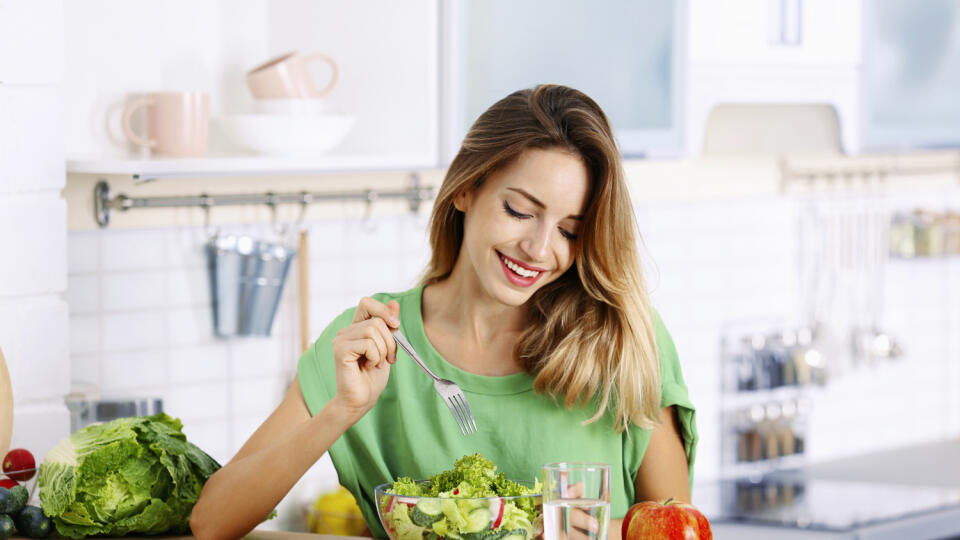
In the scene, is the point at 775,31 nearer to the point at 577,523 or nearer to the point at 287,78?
the point at 287,78

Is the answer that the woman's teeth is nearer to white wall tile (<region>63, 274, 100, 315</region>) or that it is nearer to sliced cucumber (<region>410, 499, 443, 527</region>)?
sliced cucumber (<region>410, 499, 443, 527</region>)

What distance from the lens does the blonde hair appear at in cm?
168

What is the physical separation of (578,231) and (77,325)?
1120mm

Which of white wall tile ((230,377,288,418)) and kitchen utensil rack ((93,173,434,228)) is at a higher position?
kitchen utensil rack ((93,173,434,228))

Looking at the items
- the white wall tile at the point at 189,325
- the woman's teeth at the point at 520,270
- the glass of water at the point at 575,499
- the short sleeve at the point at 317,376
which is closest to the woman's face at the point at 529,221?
the woman's teeth at the point at 520,270

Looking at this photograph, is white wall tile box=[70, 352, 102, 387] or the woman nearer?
the woman

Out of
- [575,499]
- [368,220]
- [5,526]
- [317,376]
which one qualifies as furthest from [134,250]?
Result: [575,499]

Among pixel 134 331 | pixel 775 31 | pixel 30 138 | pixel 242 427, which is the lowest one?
pixel 242 427

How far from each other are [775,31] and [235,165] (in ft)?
4.19

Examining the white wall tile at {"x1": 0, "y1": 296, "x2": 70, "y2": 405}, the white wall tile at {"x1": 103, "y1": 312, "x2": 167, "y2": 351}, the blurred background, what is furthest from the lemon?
the white wall tile at {"x1": 0, "y1": 296, "x2": 70, "y2": 405}

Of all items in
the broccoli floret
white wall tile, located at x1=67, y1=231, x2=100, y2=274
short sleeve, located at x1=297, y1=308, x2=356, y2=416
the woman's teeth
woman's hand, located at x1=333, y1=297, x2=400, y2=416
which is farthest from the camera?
white wall tile, located at x1=67, y1=231, x2=100, y2=274

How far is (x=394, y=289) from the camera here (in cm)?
277

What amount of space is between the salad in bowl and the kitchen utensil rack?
1095 mm

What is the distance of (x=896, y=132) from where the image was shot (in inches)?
117
